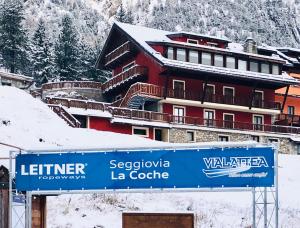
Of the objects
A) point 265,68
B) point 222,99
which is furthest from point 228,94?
point 265,68

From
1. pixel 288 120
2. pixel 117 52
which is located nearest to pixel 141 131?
pixel 117 52

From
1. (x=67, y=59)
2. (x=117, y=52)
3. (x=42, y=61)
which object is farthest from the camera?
(x=67, y=59)

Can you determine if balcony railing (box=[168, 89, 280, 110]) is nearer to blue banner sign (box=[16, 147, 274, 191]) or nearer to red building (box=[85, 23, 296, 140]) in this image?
red building (box=[85, 23, 296, 140])

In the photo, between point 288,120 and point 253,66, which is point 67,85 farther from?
point 288,120

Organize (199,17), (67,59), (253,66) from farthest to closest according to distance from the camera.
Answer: (199,17), (67,59), (253,66)

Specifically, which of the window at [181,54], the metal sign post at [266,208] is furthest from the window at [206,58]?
the metal sign post at [266,208]

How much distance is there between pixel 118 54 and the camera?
6262 centimetres

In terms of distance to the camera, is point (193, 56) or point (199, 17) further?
point (199, 17)

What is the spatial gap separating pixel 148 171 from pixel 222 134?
35.1m

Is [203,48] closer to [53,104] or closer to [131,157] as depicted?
[53,104]

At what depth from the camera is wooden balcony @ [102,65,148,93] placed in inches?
2285

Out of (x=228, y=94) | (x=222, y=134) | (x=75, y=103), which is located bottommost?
(x=222, y=134)

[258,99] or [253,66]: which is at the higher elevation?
[253,66]

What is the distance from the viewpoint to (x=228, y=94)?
60125 millimetres
